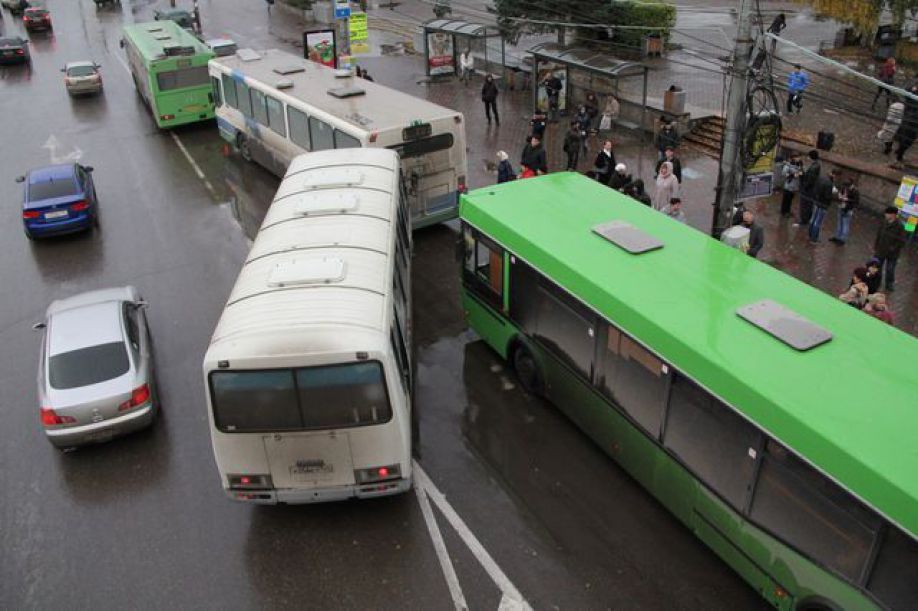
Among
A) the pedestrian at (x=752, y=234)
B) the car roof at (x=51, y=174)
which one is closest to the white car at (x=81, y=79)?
the car roof at (x=51, y=174)

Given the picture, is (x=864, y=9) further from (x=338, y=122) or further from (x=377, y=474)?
(x=377, y=474)

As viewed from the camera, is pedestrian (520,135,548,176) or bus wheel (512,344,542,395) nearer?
bus wheel (512,344,542,395)

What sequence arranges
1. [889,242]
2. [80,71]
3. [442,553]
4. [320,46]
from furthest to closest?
[80,71] < [320,46] < [889,242] < [442,553]

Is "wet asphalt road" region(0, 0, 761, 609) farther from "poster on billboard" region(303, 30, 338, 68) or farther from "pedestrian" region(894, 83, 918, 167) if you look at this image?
"poster on billboard" region(303, 30, 338, 68)

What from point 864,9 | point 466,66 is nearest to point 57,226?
point 466,66

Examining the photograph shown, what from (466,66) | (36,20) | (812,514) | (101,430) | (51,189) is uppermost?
(36,20)

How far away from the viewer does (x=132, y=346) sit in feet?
36.7

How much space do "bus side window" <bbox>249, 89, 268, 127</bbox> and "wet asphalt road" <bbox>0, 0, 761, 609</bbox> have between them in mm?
6274

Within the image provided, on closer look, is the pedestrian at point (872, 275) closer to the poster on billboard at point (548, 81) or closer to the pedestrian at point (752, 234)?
the pedestrian at point (752, 234)

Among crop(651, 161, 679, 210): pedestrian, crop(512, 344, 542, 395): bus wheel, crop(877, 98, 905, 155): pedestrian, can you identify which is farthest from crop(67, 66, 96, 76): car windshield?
crop(877, 98, 905, 155): pedestrian

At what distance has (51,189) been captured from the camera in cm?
1758

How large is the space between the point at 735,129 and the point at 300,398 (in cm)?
840

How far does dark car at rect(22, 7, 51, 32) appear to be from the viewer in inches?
1687

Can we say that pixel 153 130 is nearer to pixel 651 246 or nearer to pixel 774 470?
pixel 651 246
